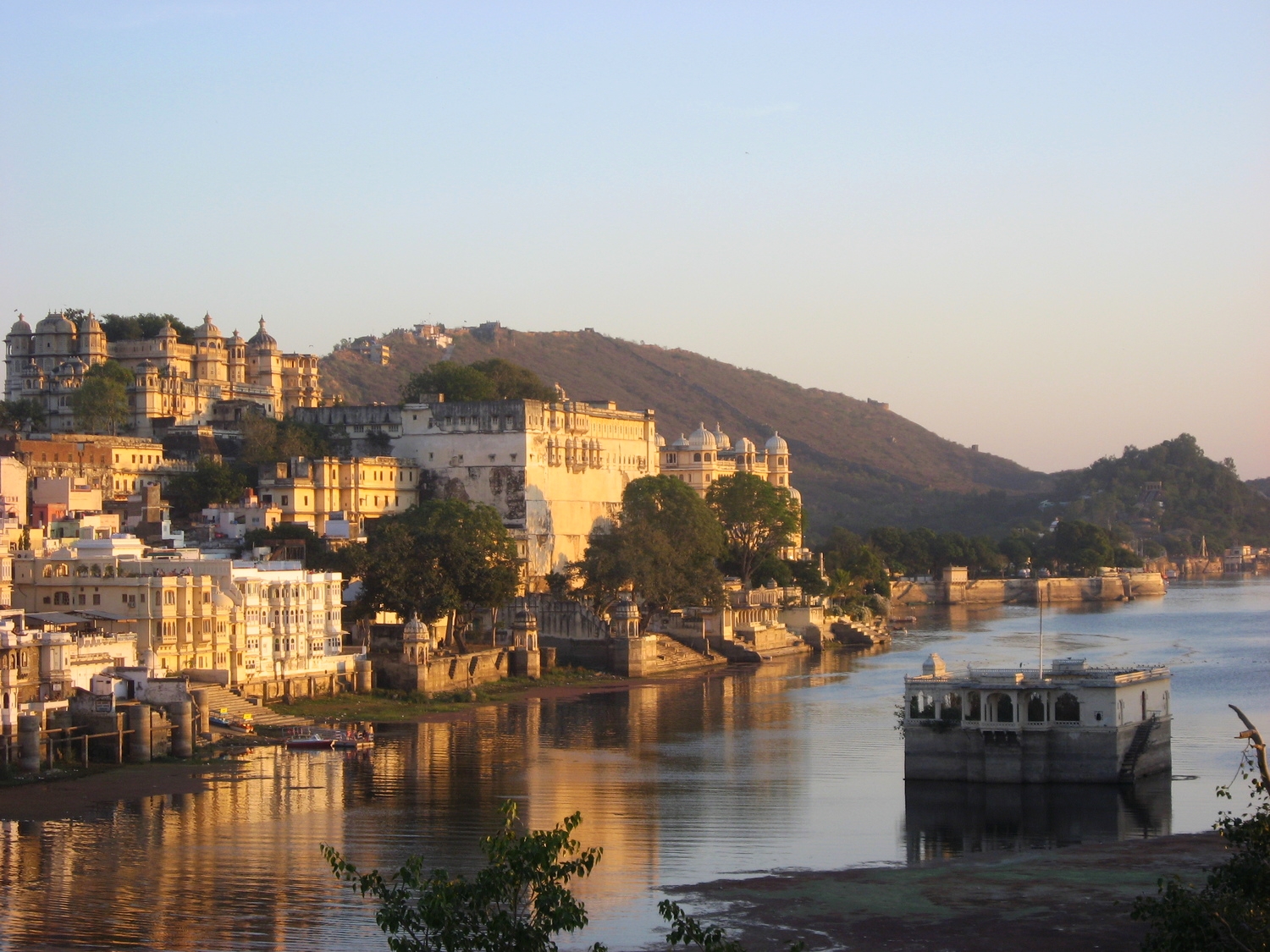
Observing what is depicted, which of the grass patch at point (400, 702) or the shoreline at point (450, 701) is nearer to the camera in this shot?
the grass patch at point (400, 702)

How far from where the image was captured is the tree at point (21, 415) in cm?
9819

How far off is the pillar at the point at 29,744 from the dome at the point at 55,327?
2328 inches

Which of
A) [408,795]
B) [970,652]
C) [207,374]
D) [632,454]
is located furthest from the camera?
[632,454]

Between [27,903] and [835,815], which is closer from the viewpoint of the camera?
[27,903]

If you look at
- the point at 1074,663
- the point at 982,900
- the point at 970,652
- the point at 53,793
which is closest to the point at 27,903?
the point at 53,793

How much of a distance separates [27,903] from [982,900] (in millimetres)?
16868

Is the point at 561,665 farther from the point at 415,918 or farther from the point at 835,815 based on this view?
the point at 415,918

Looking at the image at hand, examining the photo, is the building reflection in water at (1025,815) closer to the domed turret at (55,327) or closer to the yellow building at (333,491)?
the yellow building at (333,491)

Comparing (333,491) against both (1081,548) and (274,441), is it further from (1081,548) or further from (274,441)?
(1081,548)

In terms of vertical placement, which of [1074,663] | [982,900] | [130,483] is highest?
[130,483]

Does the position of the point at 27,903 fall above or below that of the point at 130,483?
below

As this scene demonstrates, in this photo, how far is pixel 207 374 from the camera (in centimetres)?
10981

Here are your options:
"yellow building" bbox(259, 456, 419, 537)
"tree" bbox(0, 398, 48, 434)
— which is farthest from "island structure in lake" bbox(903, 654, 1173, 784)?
"tree" bbox(0, 398, 48, 434)

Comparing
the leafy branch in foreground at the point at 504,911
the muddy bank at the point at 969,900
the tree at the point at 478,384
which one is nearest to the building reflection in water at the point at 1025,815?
the muddy bank at the point at 969,900
